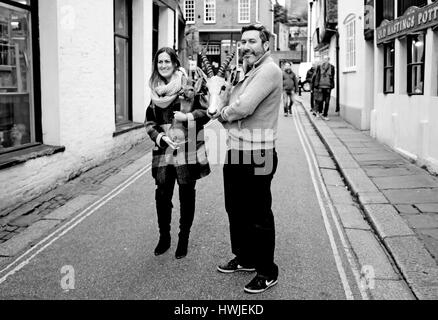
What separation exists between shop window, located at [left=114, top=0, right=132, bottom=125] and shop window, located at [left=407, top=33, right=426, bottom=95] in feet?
20.4

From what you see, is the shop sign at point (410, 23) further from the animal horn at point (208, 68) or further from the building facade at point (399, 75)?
the animal horn at point (208, 68)

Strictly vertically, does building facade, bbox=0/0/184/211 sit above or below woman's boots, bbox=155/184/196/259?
above

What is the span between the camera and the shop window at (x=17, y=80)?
26.1ft

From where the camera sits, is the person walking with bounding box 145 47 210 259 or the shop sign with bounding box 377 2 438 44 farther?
the shop sign with bounding box 377 2 438 44

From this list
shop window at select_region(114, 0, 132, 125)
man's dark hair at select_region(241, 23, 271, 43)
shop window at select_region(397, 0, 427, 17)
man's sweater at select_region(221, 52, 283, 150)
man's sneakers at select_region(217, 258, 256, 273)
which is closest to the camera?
man's sweater at select_region(221, 52, 283, 150)

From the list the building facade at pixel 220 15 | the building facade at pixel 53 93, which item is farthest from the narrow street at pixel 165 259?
the building facade at pixel 220 15

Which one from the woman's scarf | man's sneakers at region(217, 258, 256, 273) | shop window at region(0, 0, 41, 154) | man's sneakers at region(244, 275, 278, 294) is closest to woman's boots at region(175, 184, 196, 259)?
man's sneakers at region(217, 258, 256, 273)

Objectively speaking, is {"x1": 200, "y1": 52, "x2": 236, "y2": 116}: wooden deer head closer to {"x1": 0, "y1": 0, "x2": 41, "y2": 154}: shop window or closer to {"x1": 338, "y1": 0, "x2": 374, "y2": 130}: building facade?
{"x1": 0, "y1": 0, "x2": 41, "y2": 154}: shop window

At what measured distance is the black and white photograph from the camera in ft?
15.2

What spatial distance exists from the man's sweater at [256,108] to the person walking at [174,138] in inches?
29.0

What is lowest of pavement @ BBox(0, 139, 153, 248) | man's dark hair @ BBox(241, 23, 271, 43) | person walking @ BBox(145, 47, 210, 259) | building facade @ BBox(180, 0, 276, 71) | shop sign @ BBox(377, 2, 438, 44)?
pavement @ BBox(0, 139, 153, 248)

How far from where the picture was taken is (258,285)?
4656 millimetres

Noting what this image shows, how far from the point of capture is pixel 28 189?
7.84 meters
